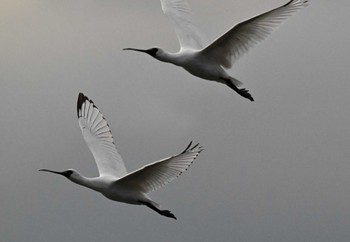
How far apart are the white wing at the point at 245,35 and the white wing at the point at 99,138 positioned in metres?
3.95

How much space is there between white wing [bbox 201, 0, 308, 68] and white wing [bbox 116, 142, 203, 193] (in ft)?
10.9

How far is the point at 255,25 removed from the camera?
116 ft

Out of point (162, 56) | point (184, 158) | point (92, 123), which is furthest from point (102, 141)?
point (184, 158)

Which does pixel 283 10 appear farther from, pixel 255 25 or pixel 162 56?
pixel 162 56

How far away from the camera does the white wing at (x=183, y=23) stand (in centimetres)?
A: 3909

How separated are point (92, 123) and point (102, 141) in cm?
76

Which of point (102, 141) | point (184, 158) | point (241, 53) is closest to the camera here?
point (184, 158)

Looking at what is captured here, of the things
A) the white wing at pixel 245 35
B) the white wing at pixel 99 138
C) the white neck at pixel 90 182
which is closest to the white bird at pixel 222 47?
the white wing at pixel 245 35

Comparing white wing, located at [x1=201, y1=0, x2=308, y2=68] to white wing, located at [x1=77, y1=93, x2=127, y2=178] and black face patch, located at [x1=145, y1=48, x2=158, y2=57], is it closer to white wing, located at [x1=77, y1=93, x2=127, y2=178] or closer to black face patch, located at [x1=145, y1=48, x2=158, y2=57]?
black face patch, located at [x1=145, y1=48, x2=158, y2=57]

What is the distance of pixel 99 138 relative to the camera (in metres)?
40.1

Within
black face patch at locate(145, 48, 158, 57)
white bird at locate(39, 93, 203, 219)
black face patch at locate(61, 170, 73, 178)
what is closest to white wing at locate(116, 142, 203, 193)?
white bird at locate(39, 93, 203, 219)

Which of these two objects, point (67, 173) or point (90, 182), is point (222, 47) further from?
point (67, 173)

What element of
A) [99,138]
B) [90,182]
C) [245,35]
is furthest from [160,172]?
[99,138]

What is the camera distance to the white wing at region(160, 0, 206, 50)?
39094 millimetres
